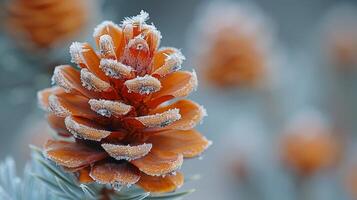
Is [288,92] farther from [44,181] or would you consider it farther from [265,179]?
[44,181]

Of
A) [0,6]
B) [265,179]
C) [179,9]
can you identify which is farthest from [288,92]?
[179,9]

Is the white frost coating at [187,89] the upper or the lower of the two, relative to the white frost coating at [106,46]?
lower

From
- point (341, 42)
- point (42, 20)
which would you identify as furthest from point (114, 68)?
point (341, 42)

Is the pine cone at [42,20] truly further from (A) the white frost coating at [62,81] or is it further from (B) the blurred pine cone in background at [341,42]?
(B) the blurred pine cone in background at [341,42]

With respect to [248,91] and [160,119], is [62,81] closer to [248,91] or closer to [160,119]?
[160,119]

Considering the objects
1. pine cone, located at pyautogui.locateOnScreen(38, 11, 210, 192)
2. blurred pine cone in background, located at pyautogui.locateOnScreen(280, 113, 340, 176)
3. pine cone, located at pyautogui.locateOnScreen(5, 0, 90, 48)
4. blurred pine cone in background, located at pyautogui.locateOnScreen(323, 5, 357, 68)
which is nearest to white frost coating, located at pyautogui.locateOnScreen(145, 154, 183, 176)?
pine cone, located at pyautogui.locateOnScreen(38, 11, 210, 192)

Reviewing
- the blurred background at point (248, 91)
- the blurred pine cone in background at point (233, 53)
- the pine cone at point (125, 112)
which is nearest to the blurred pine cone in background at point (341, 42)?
the blurred background at point (248, 91)

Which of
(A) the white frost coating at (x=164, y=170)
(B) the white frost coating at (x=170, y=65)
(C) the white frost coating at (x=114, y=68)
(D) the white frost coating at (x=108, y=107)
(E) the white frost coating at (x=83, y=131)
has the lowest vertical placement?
(A) the white frost coating at (x=164, y=170)
